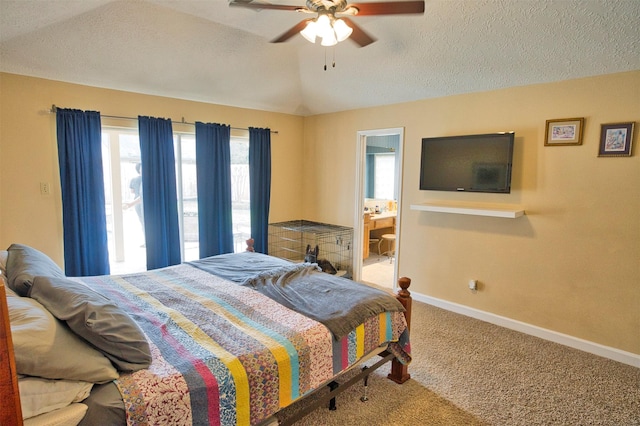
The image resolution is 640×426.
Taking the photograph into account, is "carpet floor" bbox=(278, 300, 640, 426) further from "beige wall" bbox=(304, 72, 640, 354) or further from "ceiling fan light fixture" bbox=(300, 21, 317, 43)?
"ceiling fan light fixture" bbox=(300, 21, 317, 43)

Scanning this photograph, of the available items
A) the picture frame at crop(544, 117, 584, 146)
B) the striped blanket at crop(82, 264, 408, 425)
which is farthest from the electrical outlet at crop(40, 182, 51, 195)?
the picture frame at crop(544, 117, 584, 146)

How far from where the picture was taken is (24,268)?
1.92 metres

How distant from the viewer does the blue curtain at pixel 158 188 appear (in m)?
3.74

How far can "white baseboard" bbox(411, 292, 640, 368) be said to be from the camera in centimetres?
286

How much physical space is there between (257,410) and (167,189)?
2950mm

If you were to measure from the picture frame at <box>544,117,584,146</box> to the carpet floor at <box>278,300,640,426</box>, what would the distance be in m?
1.85

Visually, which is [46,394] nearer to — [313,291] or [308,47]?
[313,291]

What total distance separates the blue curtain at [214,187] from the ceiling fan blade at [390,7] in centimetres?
276

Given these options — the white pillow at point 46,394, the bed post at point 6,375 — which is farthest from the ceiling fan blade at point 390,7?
the white pillow at point 46,394

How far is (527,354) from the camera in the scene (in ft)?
9.71

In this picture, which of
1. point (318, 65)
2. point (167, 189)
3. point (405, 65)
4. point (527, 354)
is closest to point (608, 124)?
point (405, 65)

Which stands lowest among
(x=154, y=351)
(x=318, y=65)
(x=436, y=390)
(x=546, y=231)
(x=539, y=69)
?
(x=436, y=390)

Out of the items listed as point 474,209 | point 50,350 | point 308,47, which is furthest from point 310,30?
point 474,209

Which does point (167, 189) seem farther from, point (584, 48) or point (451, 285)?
point (584, 48)
